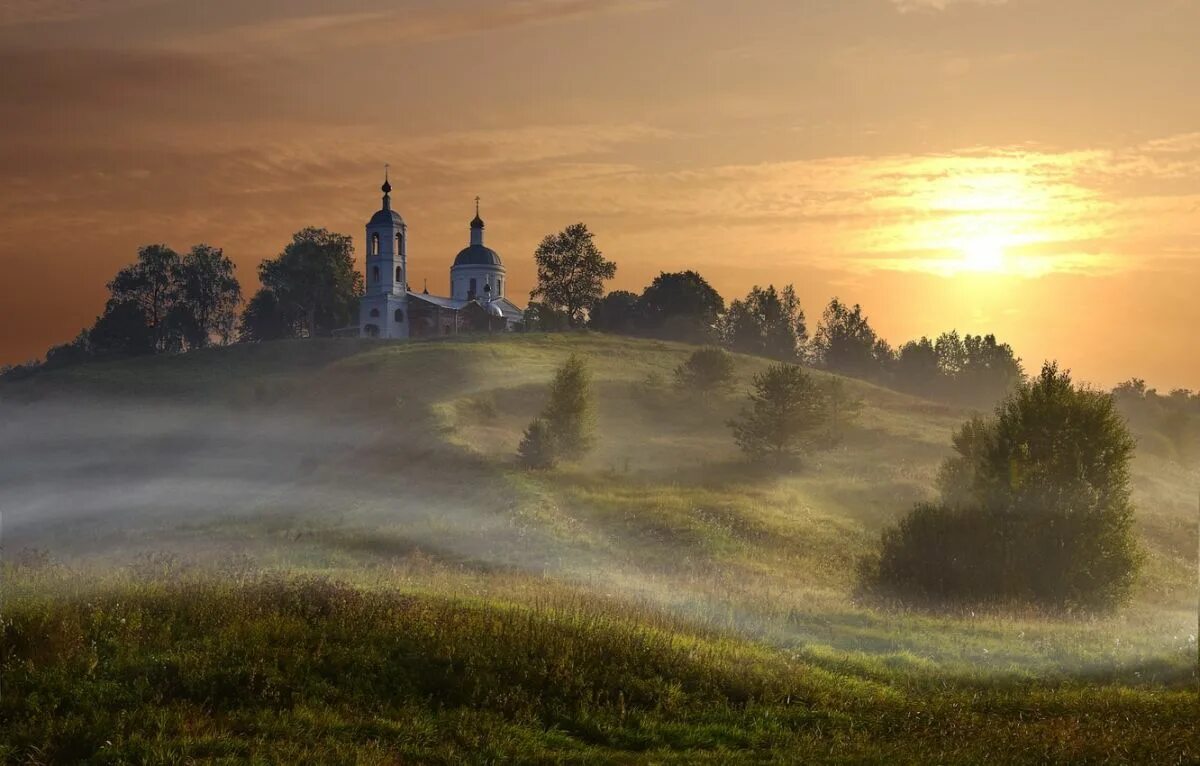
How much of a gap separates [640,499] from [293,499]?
670 inches

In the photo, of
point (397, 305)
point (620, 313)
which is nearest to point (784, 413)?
point (397, 305)

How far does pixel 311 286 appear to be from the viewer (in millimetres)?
129375

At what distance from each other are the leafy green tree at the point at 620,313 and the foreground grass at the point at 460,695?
122 meters

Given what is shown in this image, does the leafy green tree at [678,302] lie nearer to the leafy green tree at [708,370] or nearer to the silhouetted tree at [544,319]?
the silhouetted tree at [544,319]

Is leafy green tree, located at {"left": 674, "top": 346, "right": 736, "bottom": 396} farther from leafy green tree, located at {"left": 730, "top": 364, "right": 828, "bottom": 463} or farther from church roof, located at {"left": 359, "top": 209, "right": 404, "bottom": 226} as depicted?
church roof, located at {"left": 359, "top": 209, "right": 404, "bottom": 226}

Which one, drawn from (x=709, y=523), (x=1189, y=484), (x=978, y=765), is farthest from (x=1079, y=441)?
(x=1189, y=484)

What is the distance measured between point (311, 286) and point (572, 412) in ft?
283

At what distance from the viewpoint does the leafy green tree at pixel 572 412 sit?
170ft

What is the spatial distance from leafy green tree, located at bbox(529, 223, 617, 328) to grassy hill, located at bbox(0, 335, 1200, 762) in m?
74.6

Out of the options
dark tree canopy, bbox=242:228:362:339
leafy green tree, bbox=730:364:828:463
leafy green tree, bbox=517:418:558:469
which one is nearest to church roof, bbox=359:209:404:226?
dark tree canopy, bbox=242:228:362:339

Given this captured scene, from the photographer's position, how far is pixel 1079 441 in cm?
2912

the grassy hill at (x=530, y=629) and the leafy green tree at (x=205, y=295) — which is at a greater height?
the leafy green tree at (x=205, y=295)

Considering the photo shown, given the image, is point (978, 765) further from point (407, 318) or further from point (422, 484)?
point (407, 318)

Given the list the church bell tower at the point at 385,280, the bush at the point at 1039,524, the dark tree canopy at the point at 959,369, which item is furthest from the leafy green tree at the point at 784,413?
the church bell tower at the point at 385,280
